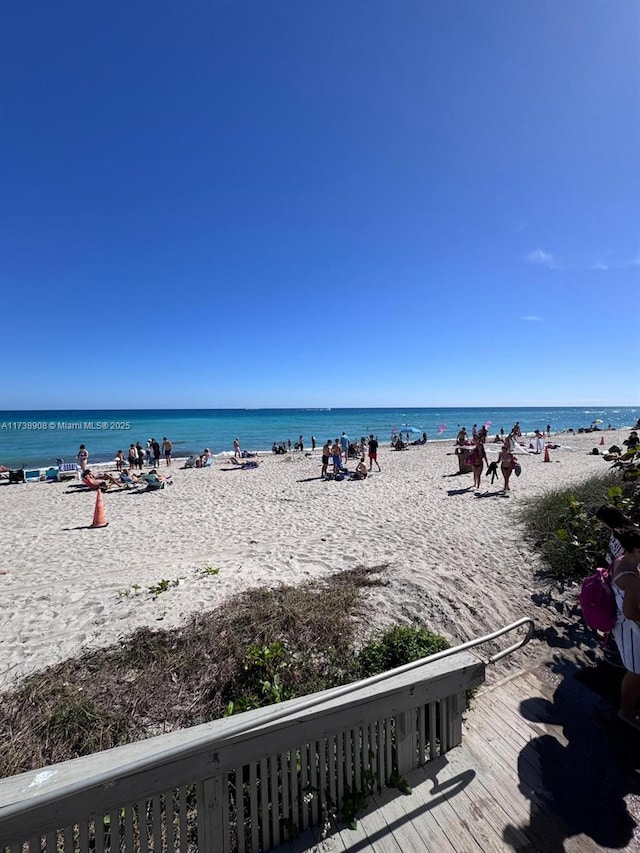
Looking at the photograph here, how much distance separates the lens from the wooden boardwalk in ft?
7.60

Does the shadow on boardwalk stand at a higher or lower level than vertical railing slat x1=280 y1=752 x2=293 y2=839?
lower

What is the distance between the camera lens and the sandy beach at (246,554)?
16.4ft

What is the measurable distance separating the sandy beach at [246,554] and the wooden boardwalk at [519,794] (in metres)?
1.25

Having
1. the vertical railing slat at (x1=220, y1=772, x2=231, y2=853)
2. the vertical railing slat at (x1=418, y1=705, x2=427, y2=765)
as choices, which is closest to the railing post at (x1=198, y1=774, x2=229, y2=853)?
the vertical railing slat at (x1=220, y1=772, x2=231, y2=853)

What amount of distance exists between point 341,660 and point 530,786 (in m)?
1.70

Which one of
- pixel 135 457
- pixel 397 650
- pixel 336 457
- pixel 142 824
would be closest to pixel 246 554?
pixel 397 650

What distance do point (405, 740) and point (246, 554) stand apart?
5.58 meters

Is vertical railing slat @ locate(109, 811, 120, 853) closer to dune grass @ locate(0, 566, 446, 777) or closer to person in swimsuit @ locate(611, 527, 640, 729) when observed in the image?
dune grass @ locate(0, 566, 446, 777)

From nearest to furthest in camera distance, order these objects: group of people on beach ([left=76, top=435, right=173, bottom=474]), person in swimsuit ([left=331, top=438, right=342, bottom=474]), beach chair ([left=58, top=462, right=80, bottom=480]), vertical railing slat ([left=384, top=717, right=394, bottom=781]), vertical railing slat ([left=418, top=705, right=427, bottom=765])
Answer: vertical railing slat ([left=384, top=717, right=394, bottom=781]) → vertical railing slat ([left=418, top=705, right=427, bottom=765]) → person in swimsuit ([left=331, top=438, right=342, bottom=474]) → beach chair ([left=58, top=462, right=80, bottom=480]) → group of people on beach ([left=76, top=435, right=173, bottom=474])

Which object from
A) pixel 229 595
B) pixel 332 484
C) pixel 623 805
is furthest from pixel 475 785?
pixel 332 484

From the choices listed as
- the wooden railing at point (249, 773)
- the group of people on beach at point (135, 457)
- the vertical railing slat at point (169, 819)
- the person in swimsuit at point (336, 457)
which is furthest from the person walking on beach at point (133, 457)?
the vertical railing slat at point (169, 819)

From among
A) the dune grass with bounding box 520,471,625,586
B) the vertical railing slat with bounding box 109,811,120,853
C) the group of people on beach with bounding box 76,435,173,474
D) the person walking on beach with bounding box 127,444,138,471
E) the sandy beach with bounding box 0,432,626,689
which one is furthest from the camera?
the person walking on beach with bounding box 127,444,138,471

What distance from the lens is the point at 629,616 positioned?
2.97m

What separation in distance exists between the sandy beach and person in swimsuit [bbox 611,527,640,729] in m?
1.11
